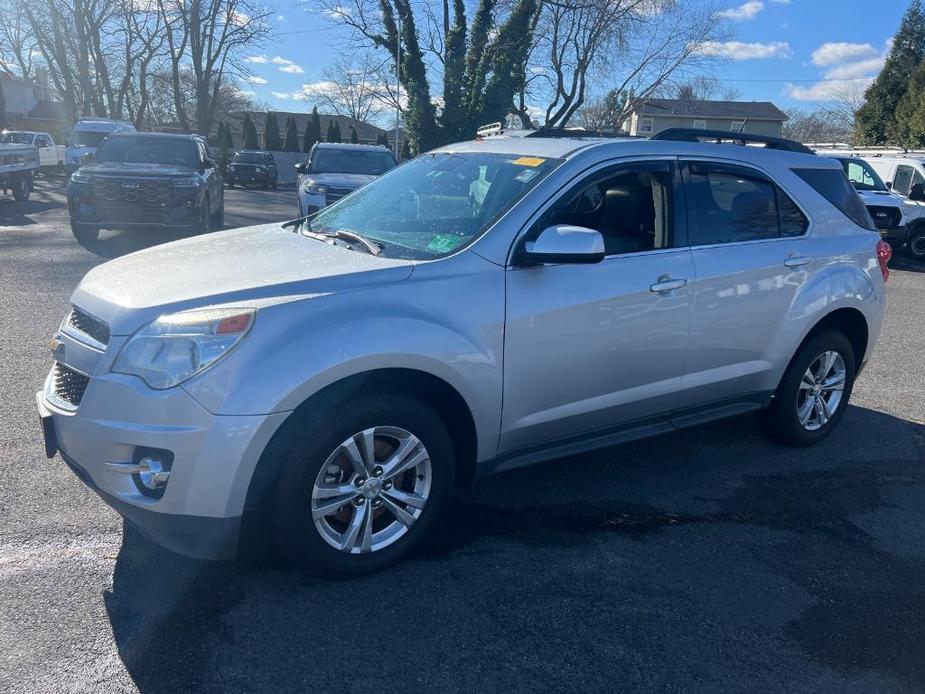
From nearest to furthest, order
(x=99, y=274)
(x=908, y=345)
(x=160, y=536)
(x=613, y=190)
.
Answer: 1. (x=160, y=536)
2. (x=99, y=274)
3. (x=613, y=190)
4. (x=908, y=345)

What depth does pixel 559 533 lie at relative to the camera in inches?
148

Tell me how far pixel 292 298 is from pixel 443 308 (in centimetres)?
65

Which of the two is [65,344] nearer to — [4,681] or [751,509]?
[4,681]

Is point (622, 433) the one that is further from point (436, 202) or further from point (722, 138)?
point (722, 138)

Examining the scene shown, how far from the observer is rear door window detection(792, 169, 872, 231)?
Answer: 16.0 ft

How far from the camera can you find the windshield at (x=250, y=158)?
33312mm

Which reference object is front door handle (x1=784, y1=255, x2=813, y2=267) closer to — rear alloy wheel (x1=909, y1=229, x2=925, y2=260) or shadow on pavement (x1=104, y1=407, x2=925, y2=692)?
shadow on pavement (x1=104, y1=407, x2=925, y2=692)

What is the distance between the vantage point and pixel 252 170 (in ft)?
108

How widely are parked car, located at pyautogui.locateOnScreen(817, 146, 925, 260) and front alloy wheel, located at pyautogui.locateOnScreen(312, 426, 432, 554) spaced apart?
1469 cm

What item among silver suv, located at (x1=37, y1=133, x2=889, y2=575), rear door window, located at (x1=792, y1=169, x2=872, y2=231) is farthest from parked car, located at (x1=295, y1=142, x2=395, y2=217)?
rear door window, located at (x1=792, y1=169, x2=872, y2=231)

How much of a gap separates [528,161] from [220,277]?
170 centimetres

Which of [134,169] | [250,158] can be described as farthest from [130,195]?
[250,158]

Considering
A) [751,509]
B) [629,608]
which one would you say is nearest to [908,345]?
[751,509]

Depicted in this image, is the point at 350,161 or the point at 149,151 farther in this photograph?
the point at 350,161
